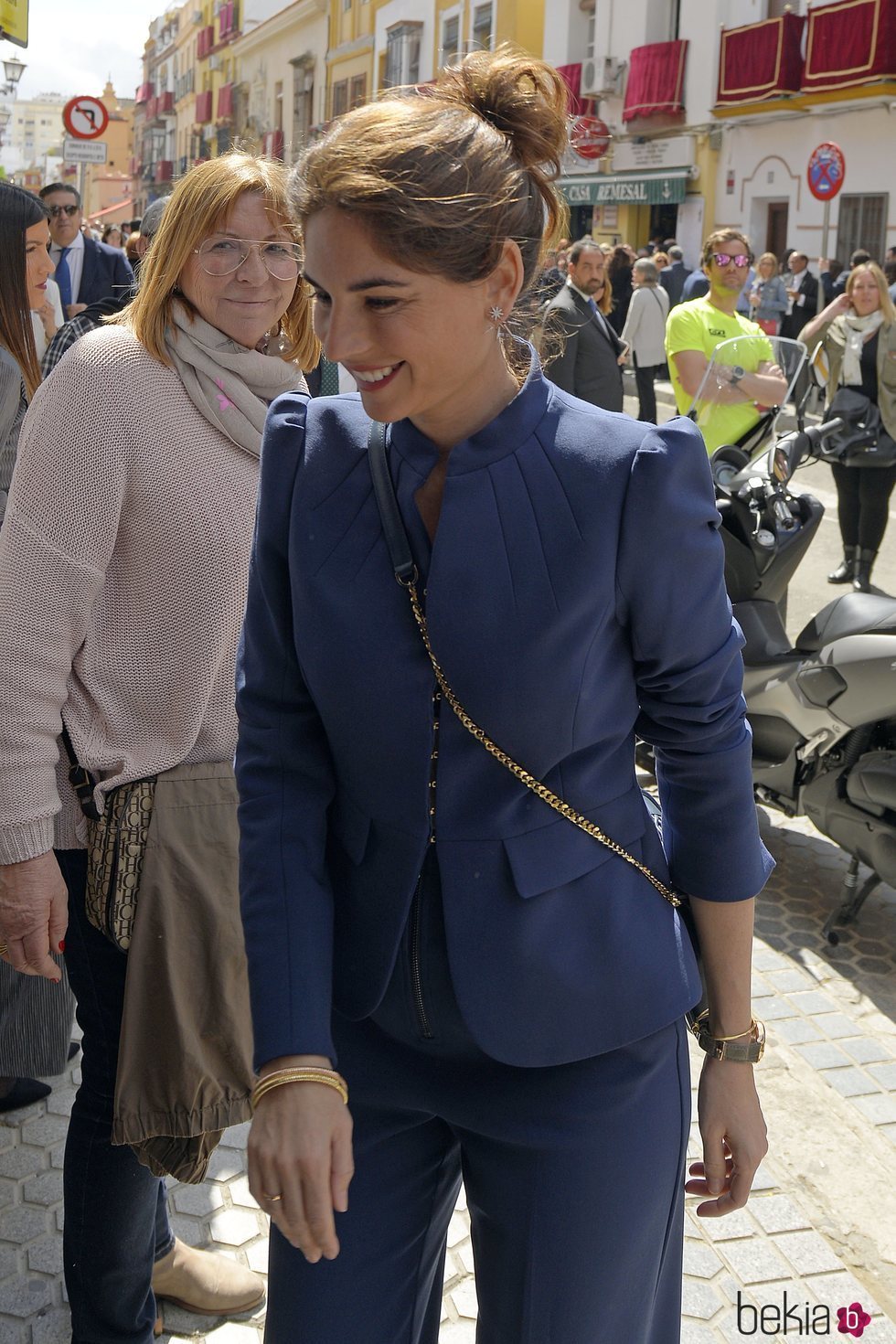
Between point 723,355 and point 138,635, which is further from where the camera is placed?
point 723,355

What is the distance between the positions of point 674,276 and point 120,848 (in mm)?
17924

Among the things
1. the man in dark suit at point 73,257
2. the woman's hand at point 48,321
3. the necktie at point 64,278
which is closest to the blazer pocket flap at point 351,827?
the woman's hand at point 48,321

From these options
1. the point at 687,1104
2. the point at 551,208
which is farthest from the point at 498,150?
the point at 687,1104

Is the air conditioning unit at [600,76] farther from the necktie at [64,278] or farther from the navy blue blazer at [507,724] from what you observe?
the navy blue blazer at [507,724]

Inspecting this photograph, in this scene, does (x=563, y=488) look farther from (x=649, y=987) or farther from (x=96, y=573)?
(x=96, y=573)

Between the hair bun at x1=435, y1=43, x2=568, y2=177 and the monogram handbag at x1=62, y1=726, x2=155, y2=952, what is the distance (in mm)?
1052

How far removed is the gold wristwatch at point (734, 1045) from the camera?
156 cm

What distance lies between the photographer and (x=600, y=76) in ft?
92.3

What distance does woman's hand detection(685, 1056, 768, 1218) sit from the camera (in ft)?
5.08

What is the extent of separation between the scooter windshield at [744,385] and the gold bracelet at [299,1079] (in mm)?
4592

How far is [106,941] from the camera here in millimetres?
2102

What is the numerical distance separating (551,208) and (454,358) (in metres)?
0.22

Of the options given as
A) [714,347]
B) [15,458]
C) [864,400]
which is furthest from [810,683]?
[864,400]
